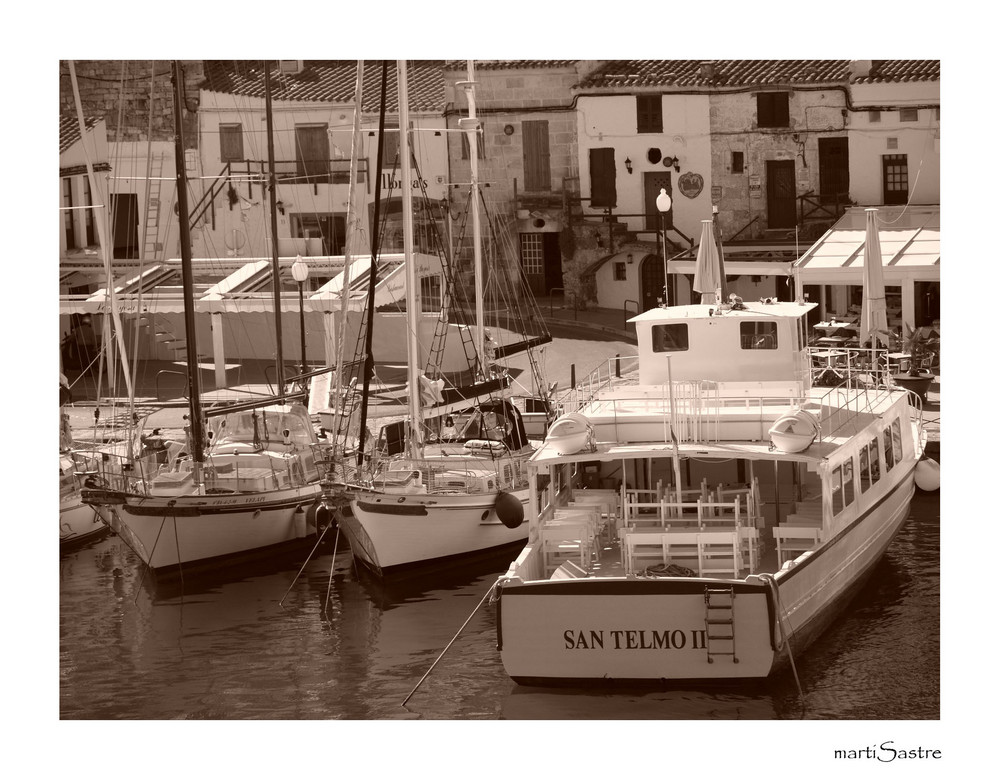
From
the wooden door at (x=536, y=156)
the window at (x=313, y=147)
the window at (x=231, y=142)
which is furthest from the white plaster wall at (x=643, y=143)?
the window at (x=231, y=142)

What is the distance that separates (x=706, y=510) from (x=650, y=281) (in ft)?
52.3

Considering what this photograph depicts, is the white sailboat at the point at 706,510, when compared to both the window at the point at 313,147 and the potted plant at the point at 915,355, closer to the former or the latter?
the potted plant at the point at 915,355

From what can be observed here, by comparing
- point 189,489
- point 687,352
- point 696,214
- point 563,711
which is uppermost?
point 696,214

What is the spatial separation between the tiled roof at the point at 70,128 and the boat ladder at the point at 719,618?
66.3 feet

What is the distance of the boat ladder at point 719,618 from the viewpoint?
13.5 meters

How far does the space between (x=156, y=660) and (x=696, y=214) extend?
58.5ft

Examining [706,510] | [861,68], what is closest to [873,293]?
[706,510]

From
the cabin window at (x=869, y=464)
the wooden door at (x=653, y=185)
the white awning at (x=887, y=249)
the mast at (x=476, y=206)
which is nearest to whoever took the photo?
the cabin window at (x=869, y=464)

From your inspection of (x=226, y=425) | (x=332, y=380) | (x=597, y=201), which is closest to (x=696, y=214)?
(x=597, y=201)

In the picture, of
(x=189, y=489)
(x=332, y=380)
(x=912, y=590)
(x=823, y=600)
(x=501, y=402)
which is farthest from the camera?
(x=332, y=380)

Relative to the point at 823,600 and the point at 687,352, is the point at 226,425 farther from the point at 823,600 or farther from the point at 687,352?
the point at 823,600

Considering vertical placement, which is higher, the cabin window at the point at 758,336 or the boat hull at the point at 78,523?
the cabin window at the point at 758,336

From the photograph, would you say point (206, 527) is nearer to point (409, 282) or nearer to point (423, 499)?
point (423, 499)

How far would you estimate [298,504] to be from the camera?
784 inches
